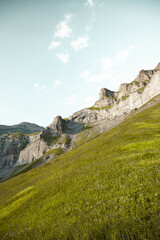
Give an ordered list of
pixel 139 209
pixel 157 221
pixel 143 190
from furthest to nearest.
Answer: pixel 143 190 → pixel 139 209 → pixel 157 221

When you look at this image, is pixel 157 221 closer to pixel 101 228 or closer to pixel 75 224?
pixel 101 228

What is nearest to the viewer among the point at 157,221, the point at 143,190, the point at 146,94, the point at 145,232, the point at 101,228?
the point at 145,232

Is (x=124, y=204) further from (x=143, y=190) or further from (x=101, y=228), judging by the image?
(x=101, y=228)

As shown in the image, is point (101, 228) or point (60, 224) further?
point (60, 224)

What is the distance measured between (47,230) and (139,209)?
297 inches

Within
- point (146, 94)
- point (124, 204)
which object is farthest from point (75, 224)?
point (146, 94)

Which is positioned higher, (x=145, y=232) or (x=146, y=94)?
(x=146, y=94)

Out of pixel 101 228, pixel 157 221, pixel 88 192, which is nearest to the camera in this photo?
pixel 157 221

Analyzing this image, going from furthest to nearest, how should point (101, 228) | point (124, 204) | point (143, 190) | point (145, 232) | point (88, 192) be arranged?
point (88, 192) < point (143, 190) < point (124, 204) < point (101, 228) < point (145, 232)

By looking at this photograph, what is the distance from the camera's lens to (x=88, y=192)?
41.5ft

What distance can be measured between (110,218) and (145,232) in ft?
9.66

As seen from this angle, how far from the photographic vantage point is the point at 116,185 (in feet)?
37.2

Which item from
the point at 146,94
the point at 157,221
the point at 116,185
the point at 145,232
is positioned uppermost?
the point at 146,94

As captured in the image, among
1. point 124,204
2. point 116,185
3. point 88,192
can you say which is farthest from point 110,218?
point 88,192
